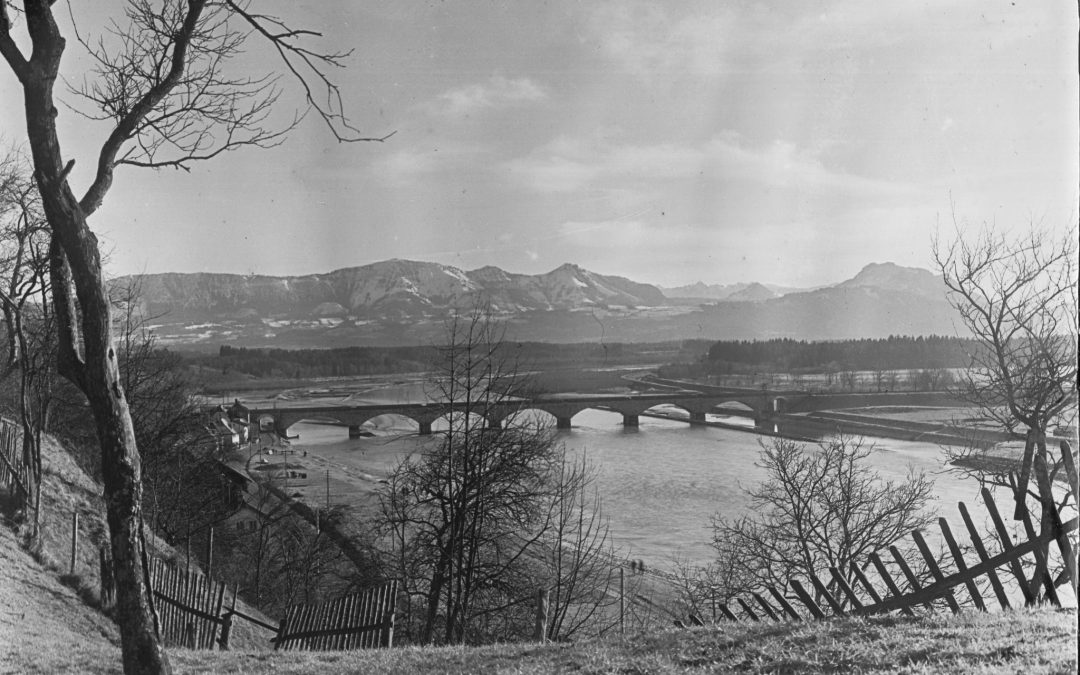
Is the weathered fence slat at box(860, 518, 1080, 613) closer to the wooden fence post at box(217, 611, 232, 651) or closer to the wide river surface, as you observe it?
the wide river surface

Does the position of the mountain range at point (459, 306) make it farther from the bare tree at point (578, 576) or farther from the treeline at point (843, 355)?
the bare tree at point (578, 576)

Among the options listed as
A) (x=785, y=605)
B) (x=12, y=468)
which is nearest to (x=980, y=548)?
(x=785, y=605)

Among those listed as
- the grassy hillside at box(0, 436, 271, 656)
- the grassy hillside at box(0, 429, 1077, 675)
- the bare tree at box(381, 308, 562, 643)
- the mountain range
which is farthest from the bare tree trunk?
the mountain range

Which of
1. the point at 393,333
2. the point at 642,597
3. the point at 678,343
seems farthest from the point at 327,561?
the point at 678,343

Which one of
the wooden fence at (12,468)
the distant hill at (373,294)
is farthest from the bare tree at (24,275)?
the distant hill at (373,294)

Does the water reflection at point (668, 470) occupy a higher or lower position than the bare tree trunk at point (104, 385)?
lower

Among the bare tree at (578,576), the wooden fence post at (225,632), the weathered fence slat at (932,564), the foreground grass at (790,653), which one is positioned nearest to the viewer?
the foreground grass at (790,653)

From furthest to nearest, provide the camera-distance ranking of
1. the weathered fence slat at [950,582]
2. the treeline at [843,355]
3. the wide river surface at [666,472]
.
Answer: the treeline at [843,355]
the wide river surface at [666,472]
the weathered fence slat at [950,582]

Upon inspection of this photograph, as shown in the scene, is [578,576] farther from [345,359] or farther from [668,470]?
[345,359]

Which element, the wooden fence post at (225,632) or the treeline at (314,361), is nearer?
the wooden fence post at (225,632)
